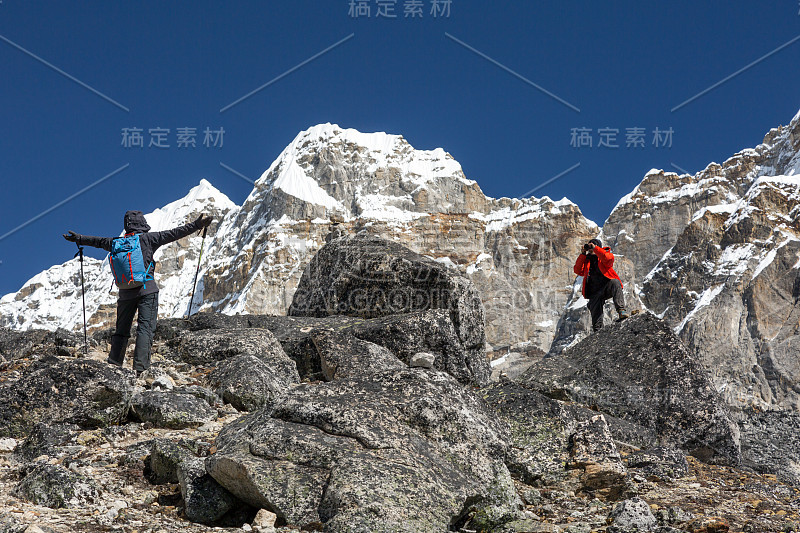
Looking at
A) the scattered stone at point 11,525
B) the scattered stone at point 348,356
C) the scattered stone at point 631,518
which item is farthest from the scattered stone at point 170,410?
the scattered stone at point 631,518

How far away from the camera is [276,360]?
11078 millimetres

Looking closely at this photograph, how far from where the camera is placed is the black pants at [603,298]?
1348 centimetres

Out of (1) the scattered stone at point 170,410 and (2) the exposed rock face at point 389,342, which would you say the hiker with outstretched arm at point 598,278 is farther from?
(1) the scattered stone at point 170,410

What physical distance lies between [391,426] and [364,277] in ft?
25.7

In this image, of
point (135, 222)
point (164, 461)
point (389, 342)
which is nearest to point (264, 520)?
point (164, 461)

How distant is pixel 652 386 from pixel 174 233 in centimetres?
739

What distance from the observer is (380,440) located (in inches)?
241

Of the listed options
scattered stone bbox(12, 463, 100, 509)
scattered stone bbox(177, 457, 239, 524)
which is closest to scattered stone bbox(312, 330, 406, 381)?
scattered stone bbox(177, 457, 239, 524)

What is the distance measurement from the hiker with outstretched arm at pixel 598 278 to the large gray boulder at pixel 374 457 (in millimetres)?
7260

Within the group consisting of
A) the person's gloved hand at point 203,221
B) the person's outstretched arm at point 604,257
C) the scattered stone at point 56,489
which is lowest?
the scattered stone at point 56,489

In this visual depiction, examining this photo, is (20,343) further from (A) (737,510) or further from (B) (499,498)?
(A) (737,510)

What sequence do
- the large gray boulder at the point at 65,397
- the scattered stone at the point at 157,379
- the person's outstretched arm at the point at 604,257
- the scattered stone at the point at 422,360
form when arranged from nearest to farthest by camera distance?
the large gray boulder at the point at 65,397 → the scattered stone at the point at 157,379 → the scattered stone at the point at 422,360 → the person's outstretched arm at the point at 604,257

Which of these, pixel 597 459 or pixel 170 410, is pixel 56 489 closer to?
pixel 170 410

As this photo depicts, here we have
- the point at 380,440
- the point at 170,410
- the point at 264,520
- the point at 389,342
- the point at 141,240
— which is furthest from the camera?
the point at 389,342
